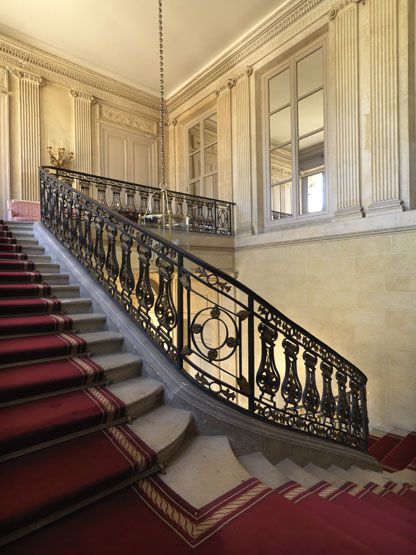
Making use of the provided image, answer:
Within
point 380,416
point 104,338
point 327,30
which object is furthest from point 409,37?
point 104,338

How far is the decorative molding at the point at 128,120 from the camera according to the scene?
7.71 meters

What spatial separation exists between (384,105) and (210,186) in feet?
13.7

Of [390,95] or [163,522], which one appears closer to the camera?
[163,522]

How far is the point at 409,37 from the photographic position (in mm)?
4230

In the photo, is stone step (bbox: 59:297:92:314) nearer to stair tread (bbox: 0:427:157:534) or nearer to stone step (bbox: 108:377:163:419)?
stone step (bbox: 108:377:163:419)

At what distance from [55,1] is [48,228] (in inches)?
177

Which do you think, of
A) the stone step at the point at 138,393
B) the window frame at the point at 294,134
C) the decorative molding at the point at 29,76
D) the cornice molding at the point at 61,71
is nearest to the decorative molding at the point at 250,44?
the window frame at the point at 294,134

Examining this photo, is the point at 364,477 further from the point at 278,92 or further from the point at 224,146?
the point at 278,92

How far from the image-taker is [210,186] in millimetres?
7836

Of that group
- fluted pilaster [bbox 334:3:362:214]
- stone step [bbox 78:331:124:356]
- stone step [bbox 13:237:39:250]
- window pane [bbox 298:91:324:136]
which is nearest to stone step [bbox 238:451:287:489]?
stone step [bbox 78:331:124:356]

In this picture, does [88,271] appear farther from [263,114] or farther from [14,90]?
[14,90]

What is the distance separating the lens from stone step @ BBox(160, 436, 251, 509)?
4.94 feet

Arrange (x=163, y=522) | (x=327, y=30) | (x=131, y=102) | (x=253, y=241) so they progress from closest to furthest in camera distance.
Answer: (x=163, y=522)
(x=327, y=30)
(x=253, y=241)
(x=131, y=102)

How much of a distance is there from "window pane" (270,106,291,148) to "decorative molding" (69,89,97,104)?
422cm
